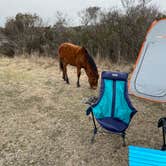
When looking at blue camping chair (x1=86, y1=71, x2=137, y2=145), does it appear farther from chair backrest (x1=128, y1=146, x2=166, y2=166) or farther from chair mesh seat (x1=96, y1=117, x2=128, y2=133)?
chair backrest (x1=128, y1=146, x2=166, y2=166)

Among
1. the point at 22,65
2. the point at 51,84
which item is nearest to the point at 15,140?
the point at 51,84

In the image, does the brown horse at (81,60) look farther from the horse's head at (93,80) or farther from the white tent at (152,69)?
the white tent at (152,69)

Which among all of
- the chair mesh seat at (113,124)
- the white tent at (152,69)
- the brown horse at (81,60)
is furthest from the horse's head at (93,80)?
the chair mesh seat at (113,124)

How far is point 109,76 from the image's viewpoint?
316 cm

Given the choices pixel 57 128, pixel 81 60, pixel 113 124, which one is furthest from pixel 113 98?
pixel 81 60

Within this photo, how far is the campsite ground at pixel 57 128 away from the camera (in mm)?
2693

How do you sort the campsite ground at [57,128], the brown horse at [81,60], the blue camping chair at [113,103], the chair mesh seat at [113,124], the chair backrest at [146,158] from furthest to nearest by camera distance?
the brown horse at [81,60] < the blue camping chair at [113,103] < the chair mesh seat at [113,124] < the campsite ground at [57,128] < the chair backrest at [146,158]

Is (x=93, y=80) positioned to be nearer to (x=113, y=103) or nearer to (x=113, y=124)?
(x=113, y=103)

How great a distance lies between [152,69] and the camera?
4.22 meters

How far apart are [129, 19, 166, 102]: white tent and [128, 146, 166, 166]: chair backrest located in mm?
2466

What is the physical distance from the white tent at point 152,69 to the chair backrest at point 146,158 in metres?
2.47

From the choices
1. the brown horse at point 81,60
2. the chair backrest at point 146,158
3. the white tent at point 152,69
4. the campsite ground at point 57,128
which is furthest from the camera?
the brown horse at point 81,60

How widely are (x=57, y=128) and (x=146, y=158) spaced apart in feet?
6.06

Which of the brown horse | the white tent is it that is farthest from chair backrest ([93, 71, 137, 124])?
the brown horse
